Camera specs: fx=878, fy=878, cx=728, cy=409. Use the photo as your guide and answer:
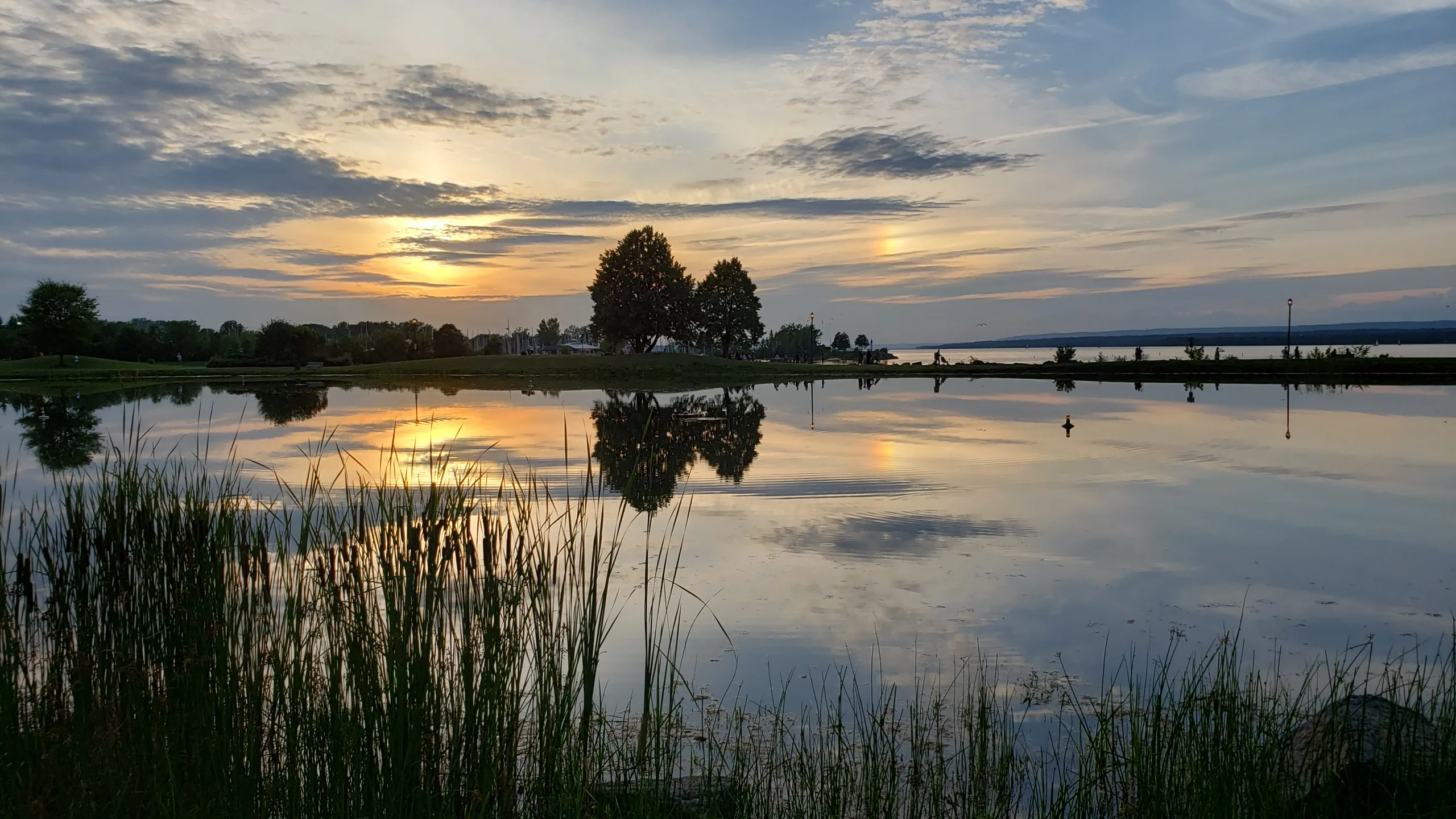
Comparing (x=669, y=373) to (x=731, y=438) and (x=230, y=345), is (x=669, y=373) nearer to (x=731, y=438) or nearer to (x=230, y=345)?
(x=731, y=438)

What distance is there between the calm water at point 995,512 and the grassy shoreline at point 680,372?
67.5 feet

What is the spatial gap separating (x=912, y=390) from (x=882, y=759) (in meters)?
49.2

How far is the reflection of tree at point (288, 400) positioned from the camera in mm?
34938

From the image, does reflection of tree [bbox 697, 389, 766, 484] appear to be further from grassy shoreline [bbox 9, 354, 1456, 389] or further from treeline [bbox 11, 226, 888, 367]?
treeline [bbox 11, 226, 888, 367]

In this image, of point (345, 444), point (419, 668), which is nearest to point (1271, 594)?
point (419, 668)

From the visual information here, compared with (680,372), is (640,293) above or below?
above

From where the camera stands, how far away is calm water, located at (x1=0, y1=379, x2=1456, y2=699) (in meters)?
9.42

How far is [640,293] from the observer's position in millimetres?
87375

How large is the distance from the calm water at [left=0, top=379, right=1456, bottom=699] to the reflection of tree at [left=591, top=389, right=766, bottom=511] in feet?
0.68

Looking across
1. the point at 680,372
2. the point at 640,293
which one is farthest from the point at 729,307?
the point at 680,372

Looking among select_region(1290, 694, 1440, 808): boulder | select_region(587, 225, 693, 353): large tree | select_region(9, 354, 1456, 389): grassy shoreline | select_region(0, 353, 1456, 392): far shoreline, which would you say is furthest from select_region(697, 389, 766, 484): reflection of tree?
select_region(587, 225, 693, 353): large tree

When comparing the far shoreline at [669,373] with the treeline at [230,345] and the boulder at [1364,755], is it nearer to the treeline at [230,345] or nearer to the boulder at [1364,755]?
the treeline at [230,345]

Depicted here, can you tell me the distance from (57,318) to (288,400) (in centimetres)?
4058

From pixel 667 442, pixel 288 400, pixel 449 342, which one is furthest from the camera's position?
pixel 449 342
